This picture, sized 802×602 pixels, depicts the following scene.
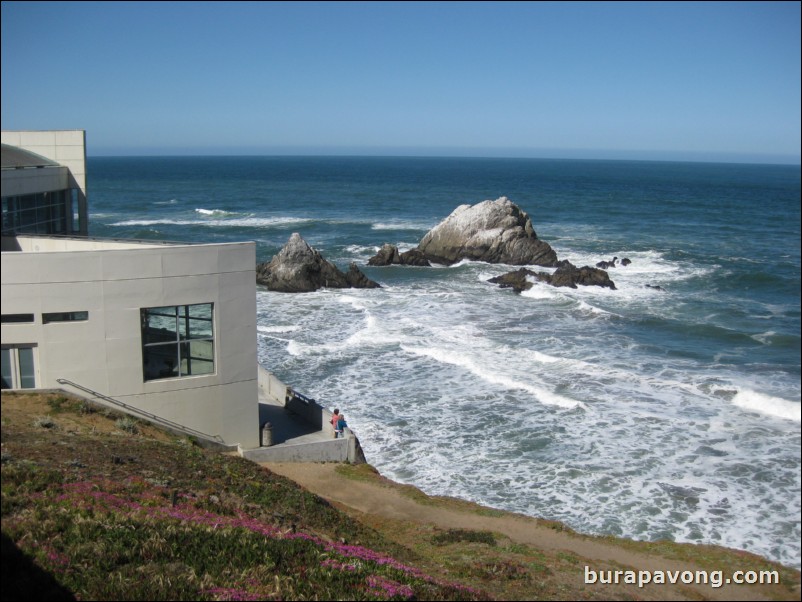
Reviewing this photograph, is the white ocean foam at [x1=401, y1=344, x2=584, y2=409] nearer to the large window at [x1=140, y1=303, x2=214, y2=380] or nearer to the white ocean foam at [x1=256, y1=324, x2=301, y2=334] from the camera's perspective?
the white ocean foam at [x1=256, y1=324, x2=301, y2=334]

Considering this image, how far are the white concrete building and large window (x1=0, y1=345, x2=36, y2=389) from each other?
0.02 m

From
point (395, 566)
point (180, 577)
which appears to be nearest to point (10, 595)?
point (180, 577)

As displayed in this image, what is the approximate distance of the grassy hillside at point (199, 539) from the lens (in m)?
9.42

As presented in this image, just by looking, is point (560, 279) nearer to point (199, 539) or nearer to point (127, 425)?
point (127, 425)

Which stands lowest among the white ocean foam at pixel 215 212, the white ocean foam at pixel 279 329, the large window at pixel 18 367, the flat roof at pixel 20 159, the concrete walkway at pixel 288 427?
the white ocean foam at pixel 279 329

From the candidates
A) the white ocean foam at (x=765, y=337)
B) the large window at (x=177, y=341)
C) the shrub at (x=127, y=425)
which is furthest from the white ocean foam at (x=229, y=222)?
the white ocean foam at (x=765, y=337)

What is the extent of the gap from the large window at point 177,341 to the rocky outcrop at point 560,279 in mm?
28248

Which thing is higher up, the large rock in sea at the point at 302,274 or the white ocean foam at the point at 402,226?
the white ocean foam at the point at 402,226

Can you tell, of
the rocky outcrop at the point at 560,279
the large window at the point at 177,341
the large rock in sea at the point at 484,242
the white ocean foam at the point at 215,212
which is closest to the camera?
the large window at the point at 177,341

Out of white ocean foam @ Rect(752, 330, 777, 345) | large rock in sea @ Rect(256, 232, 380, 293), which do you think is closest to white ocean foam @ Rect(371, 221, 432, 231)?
large rock in sea @ Rect(256, 232, 380, 293)

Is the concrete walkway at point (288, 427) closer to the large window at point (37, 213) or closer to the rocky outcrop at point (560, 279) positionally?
the large window at point (37, 213)

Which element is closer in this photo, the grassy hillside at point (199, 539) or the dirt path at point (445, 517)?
the grassy hillside at point (199, 539)

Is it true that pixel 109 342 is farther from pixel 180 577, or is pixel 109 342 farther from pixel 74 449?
pixel 180 577

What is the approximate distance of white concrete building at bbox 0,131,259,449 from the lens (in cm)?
1417
